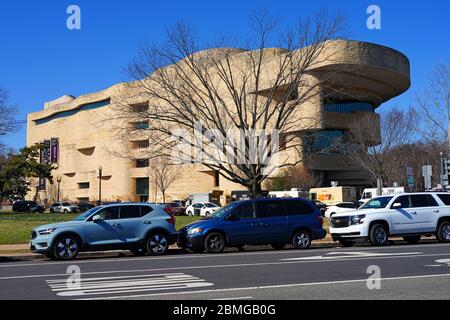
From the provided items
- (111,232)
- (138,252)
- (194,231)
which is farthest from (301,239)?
(111,232)

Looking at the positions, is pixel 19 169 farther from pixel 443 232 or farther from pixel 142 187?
pixel 443 232

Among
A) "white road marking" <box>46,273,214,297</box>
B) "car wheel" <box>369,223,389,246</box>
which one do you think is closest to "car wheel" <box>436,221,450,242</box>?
"car wheel" <box>369,223,389,246</box>

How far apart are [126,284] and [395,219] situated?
11875 mm

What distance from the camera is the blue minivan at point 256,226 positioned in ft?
57.9

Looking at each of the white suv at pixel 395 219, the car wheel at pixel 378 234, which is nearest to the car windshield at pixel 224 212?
the white suv at pixel 395 219

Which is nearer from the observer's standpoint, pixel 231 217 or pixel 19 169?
pixel 231 217

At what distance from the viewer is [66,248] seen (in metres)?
16.3

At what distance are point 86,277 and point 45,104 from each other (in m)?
118

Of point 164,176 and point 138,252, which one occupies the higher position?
point 164,176

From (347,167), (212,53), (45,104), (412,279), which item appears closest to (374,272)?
(412,279)

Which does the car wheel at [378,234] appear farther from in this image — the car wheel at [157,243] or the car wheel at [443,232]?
the car wheel at [157,243]

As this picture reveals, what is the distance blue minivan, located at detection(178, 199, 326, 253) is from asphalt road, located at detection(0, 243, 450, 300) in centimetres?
145

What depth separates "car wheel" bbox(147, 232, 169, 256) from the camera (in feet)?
56.7

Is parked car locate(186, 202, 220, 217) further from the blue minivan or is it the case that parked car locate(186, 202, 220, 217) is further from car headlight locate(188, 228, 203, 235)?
car headlight locate(188, 228, 203, 235)
